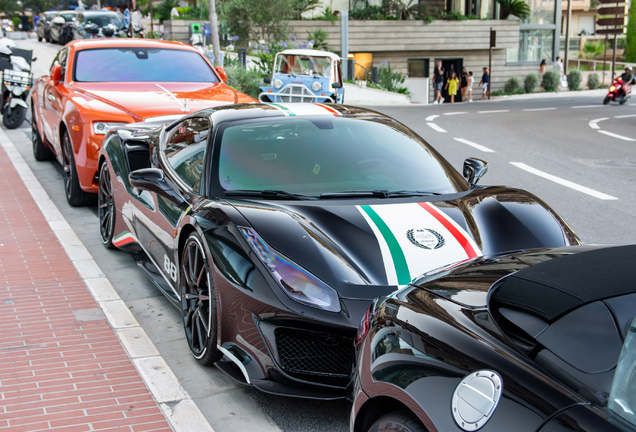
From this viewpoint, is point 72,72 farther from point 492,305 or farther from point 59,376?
point 492,305

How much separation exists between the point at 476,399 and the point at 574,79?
4546 cm

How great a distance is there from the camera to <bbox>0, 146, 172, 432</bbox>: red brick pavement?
10.9 feet

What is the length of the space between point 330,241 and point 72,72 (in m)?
6.25

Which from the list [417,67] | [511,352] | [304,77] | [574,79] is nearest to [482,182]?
[511,352]

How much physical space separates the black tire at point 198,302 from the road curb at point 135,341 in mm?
210

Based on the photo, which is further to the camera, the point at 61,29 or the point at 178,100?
the point at 61,29

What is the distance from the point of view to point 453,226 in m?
3.64

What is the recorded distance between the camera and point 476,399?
1747 millimetres

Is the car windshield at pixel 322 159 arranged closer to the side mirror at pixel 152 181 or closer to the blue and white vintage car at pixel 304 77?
the side mirror at pixel 152 181

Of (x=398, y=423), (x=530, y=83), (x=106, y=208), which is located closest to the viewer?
(x=398, y=423)

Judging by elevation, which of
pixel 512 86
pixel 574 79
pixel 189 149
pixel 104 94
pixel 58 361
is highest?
pixel 104 94

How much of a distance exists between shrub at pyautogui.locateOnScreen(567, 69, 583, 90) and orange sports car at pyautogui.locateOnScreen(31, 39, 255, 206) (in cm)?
3886

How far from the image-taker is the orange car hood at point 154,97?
722 cm

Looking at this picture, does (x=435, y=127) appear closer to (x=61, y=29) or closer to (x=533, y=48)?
(x=61, y=29)
